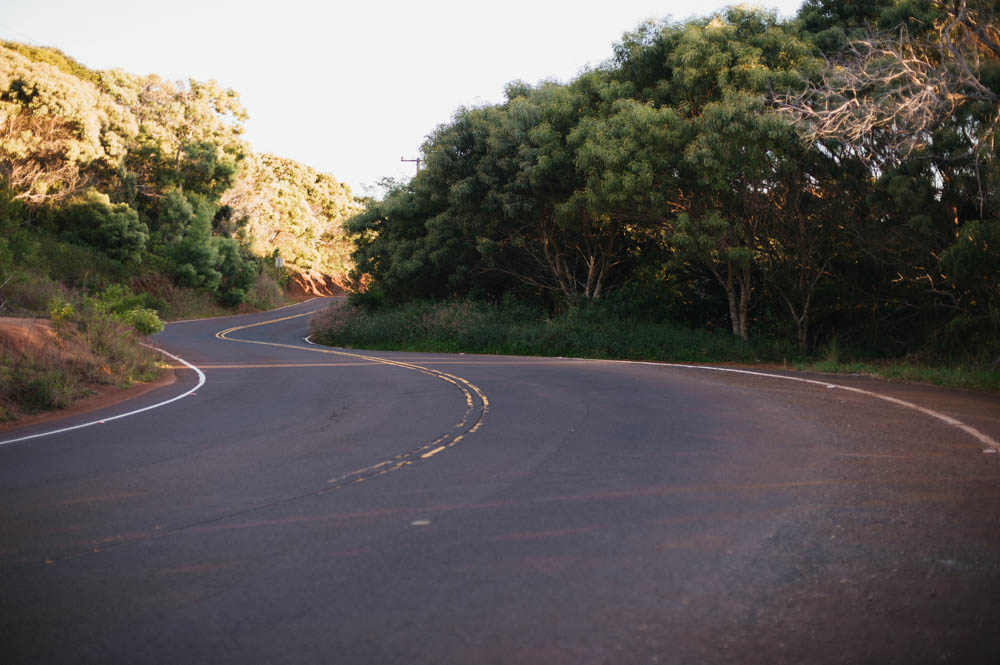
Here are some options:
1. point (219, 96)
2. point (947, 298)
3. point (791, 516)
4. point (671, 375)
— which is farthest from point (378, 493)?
point (219, 96)

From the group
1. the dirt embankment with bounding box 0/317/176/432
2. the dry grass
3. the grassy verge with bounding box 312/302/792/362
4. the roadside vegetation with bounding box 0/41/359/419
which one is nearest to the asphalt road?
the dirt embankment with bounding box 0/317/176/432

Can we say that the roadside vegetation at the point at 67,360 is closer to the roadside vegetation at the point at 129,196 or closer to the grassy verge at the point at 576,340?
the roadside vegetation at the point at 129,196

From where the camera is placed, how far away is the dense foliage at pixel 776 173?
51.9ft

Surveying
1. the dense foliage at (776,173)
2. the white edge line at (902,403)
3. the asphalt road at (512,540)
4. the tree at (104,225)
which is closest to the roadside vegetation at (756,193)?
the dense foliage at (776,173)

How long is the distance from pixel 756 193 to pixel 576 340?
8066 mm

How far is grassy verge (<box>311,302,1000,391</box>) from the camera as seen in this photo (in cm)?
1828

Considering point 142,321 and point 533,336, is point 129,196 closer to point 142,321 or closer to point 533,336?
point 142,321

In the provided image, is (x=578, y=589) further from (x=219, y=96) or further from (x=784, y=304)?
(x=219, y=96)

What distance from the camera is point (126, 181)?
180 ft

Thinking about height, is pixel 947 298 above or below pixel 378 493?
above

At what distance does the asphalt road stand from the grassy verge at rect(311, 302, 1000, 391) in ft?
22.8

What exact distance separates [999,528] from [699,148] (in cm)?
1580

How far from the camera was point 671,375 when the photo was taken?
17641mm

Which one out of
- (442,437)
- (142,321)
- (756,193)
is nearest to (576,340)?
(756,193)
